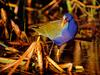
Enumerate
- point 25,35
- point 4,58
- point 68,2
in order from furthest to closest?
1. point 68,2
2. point 25,35
3. point 4,58

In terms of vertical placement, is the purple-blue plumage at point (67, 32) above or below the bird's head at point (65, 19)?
below

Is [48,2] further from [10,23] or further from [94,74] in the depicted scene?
[94,74]

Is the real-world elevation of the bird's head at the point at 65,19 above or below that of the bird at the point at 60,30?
above

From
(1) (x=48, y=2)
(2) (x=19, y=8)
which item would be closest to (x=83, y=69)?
(2) (x=19, y=8)

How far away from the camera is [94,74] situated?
363cm

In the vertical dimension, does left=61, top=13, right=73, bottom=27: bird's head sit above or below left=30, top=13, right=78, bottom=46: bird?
above

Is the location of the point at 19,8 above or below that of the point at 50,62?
above

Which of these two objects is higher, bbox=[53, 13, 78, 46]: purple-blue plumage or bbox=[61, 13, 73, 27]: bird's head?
bbox=[61, 13, 73, 27]: bird's head

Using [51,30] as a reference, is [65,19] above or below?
above

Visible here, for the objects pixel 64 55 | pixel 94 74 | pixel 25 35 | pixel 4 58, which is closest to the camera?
pixel 94 74

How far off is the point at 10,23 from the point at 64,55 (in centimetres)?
88

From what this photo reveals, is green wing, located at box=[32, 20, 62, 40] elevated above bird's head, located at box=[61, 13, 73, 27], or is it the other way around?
bird's head, located at box=[61, 13, 73, 27]

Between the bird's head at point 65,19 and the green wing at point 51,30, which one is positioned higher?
the bird's head at point 65,19

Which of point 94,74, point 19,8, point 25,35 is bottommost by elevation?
point 94,74
